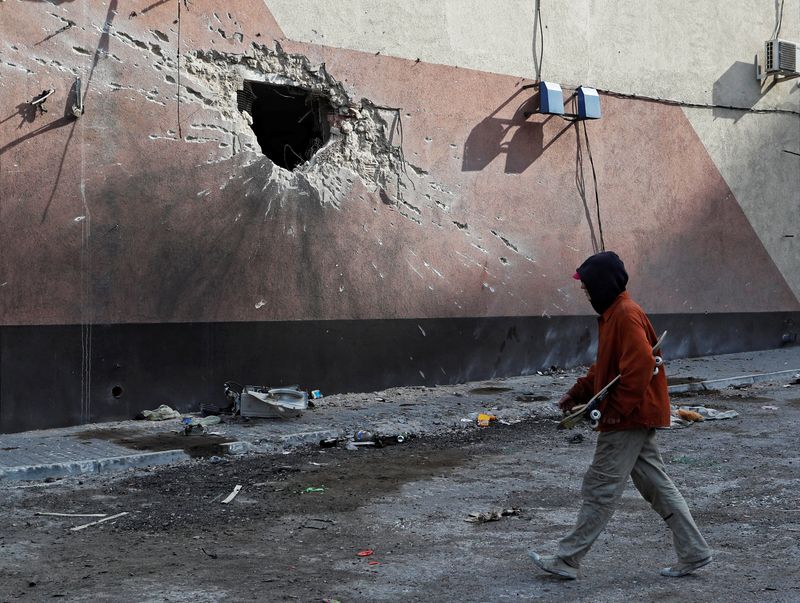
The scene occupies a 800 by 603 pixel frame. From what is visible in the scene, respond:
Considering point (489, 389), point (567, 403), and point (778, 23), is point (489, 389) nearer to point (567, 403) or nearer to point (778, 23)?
point (567, 403)

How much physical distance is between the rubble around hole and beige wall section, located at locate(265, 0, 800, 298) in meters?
0.46

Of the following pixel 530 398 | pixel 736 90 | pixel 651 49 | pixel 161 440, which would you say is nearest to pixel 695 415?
pixel 530 398

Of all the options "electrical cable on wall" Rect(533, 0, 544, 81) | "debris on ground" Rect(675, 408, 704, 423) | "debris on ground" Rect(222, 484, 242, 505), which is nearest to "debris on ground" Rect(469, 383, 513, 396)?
"debris on ground" Rect(675, 408, 704, 423)

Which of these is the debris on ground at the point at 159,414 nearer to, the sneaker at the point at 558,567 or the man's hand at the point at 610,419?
the sneaker at the point at 558,567

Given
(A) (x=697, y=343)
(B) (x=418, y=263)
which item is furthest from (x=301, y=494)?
(A) (x=697, y=343)

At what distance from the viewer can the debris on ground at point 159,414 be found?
392 inches

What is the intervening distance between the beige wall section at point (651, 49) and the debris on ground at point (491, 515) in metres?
6.98

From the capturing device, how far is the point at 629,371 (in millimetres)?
4859

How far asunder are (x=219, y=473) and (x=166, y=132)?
4.25m

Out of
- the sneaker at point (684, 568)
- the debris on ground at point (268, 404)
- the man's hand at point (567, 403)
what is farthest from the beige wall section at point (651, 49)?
the sneaker at point (684, 568)

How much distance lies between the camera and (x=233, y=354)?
1075cm

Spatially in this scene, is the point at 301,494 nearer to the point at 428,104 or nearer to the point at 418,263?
the point at 418,263

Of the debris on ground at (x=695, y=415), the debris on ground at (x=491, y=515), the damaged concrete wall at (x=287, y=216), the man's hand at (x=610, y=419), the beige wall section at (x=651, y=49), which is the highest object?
the beige wall section at (x=651, y=49)

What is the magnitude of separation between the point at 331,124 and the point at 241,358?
3.25 m
